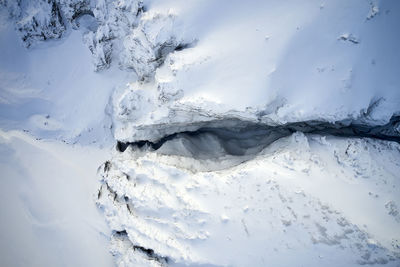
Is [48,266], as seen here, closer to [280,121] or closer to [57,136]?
[57,136]

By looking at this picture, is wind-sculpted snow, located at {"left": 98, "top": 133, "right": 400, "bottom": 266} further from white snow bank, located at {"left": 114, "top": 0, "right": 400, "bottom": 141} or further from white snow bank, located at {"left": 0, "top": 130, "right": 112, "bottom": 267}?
white snow bank, located at {"left": 0, "top": 130, "right": 112, "bottom": 267}

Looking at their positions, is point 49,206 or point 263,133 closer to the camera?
point 263,133

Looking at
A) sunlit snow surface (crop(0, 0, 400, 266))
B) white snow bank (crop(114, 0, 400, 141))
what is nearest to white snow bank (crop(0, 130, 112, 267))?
sunlit snow surface (crop(0, 0, 400, 266))

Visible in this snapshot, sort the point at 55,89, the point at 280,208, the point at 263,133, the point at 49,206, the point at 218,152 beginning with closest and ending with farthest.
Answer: the point at 280,208 < the point at 218,152 < the point at 263,133 < the point at 49,206 < the point at 55,89

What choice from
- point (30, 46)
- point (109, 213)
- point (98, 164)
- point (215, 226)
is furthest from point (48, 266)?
point (30, 46)

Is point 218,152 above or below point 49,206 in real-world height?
above

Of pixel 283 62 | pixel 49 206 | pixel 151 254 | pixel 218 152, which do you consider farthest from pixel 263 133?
pixel 49 206

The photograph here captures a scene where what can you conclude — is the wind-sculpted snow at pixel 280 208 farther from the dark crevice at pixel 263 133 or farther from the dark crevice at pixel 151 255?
the dark crevice at pixel 263 133

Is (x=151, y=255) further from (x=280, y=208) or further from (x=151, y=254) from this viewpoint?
(x=280, y=208)
